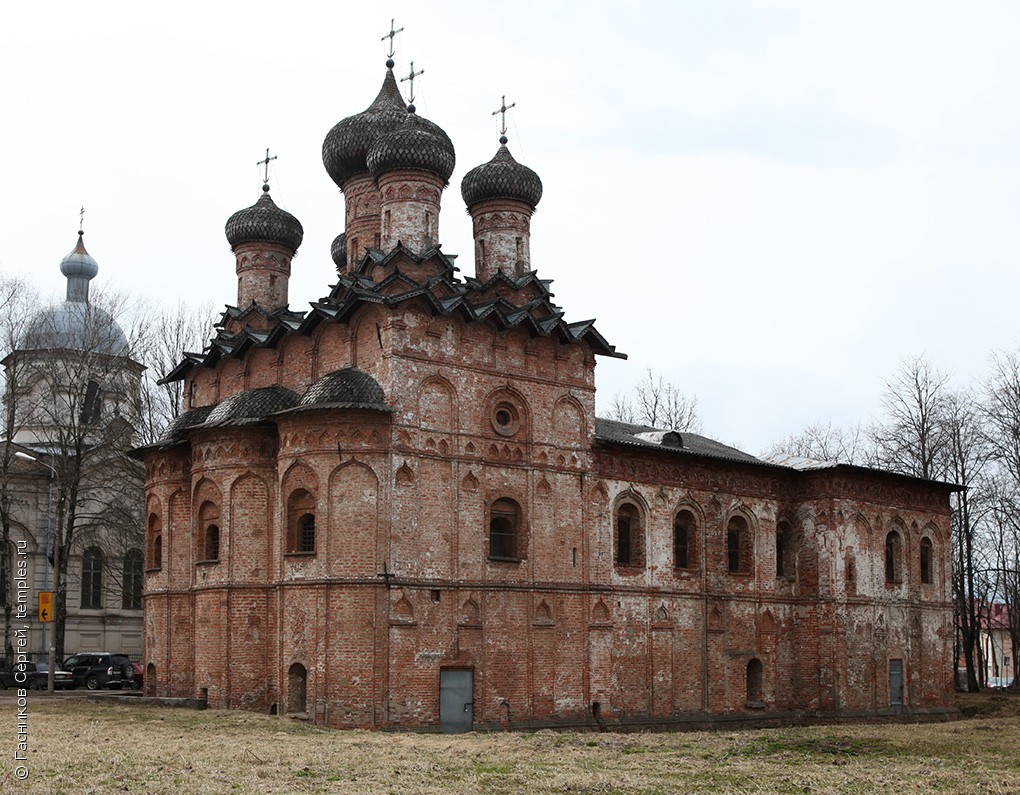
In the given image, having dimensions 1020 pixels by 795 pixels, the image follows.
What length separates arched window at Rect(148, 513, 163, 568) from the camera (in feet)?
88.7

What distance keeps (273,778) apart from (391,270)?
42.1 ft

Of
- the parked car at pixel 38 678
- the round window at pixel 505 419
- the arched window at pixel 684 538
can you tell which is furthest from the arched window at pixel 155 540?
the arched window at pixel 684 538

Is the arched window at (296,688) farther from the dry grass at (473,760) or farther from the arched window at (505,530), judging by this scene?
the arched window at (505,530)

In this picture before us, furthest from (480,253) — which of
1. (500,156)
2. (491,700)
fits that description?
(491,700)

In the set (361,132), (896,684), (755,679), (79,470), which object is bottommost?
(896,684)

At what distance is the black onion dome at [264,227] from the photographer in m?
28.6

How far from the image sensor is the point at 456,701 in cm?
2277

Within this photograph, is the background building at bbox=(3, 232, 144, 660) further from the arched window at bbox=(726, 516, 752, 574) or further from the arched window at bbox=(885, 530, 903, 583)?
the arched window at bbox=(885, 530, 903, 583)

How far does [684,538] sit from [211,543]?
1048 centimetres

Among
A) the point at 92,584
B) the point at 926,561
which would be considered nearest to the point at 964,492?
the point at 926,561

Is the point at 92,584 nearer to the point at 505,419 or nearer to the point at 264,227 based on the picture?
the point at 264,227

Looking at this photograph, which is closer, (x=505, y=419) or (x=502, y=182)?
(x=505, y=419)

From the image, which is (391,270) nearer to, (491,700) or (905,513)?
(491,700)

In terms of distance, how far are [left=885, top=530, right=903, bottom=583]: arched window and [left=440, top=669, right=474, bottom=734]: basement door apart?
1320 cm
